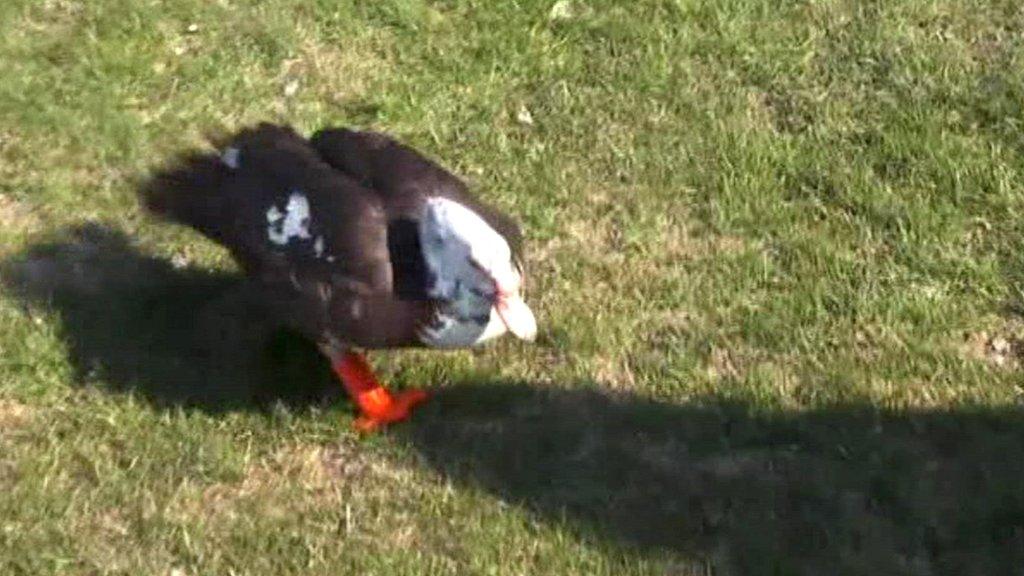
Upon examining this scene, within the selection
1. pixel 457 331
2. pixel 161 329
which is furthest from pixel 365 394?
pixel 161 329

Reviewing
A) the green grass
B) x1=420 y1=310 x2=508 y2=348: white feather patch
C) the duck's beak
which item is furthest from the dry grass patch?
the duck's beak

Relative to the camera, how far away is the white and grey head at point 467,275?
4.55 m

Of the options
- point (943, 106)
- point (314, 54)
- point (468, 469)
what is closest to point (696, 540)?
point (468, 469)

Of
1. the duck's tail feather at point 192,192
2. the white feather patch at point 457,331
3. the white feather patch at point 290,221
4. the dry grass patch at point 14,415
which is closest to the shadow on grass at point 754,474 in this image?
the white feather patch at point 457,331

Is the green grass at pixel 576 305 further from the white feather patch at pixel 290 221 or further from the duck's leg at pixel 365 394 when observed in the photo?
the white feather patch at pixel 290 221

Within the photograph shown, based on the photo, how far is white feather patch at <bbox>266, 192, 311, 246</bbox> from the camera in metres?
4.75

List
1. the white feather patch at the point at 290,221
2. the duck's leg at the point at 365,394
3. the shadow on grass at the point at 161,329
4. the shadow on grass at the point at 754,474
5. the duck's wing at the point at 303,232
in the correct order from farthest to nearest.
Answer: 1. the shadow on grass at the point at 161,329
2. the duck's leg at the point at 365,394
3. the white feather patch at the point at 290,221
4. the duck's wing at the point at 303,232
5. the shadow on grass at the point at 754,474

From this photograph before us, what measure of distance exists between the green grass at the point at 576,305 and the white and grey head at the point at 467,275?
397 mm

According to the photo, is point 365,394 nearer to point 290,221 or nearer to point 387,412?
point 387,412

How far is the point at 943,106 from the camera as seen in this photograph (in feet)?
19.9

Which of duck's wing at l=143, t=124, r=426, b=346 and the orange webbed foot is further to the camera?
the orange webbed foot

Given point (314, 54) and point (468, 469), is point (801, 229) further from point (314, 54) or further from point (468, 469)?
point (314, 54)

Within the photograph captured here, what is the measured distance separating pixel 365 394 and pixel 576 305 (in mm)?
727

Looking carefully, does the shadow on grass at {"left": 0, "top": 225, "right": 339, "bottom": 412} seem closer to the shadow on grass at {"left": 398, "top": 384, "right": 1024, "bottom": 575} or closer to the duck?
the duck
